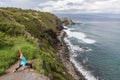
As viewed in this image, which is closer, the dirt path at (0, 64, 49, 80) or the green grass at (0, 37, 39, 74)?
the dirt path at (0, 64, 49, 80)

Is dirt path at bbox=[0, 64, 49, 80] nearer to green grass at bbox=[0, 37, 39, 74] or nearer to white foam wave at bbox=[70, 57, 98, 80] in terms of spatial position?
green grass at bbox=[0, 37, 39, 74]

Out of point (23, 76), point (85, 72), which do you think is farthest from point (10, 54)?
point (85, 72)

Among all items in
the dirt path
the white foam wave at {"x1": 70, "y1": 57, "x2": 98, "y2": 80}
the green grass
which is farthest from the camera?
the white foam wave at {"x1": 70, "y1": 57, "x2": 98, "y2": 80}

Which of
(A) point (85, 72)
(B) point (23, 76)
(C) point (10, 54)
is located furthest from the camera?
(A) point (85, 72)

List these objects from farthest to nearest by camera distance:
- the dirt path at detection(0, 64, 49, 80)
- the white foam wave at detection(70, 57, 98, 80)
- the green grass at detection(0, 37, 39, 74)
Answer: the white foam wave at detection(70, 57, 98, 80), the green grass at detection(0, 37, 39, 74), the dirt path at detection(0, 64, 49, 80)

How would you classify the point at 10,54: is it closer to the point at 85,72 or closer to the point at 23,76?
the point at 23,76

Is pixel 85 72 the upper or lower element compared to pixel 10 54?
lower

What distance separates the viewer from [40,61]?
2322 centimetres

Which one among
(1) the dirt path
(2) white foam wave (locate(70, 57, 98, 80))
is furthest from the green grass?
(2) white foam wave (locate(70, 57, 98, 80))

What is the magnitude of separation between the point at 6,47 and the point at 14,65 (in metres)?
4.74

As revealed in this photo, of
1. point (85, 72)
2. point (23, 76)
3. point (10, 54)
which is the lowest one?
point (85, 72)

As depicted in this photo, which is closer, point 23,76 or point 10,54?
point 23,76

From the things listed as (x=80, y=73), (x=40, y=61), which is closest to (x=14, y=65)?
(x=40, y=61)

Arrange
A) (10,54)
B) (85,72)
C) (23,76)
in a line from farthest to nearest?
(85,72) < (10,54) < (23,76)
